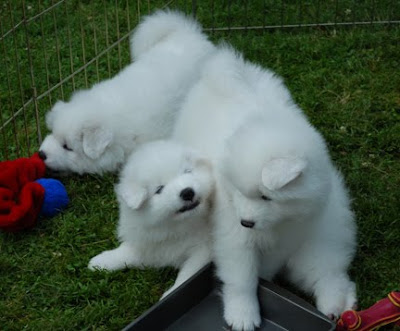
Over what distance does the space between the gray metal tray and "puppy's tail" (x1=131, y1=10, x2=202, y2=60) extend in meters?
1.94

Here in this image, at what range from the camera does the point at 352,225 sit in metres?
3.21

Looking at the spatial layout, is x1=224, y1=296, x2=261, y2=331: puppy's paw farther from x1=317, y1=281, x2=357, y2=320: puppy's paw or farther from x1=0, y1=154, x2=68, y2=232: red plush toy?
x1=0, y1=154, x2=68, y2=232: red plush toy

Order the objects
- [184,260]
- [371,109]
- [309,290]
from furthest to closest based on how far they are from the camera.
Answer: [371,109], [184,260], [309,290]

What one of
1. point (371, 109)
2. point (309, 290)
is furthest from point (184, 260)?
point (371, 109)

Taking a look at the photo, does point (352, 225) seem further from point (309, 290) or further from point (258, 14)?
point (258, 14)

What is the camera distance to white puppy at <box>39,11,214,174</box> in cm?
400

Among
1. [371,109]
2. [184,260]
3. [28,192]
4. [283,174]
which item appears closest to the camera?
[283,174]

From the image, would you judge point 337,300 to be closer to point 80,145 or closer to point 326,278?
point 326,278

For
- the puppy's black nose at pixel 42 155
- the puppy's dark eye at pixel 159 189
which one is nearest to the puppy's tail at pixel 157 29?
the puppy's black nose at pixel 42 155

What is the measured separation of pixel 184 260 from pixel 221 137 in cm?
57

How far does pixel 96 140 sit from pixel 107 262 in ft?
2.93

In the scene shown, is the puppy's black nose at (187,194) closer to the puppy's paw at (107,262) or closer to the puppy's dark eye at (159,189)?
the puppy's dark eye at (159,189)

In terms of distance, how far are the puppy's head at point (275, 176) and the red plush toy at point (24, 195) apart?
1.17 meters

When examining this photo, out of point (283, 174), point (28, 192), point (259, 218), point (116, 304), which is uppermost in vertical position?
point (283, 174)
